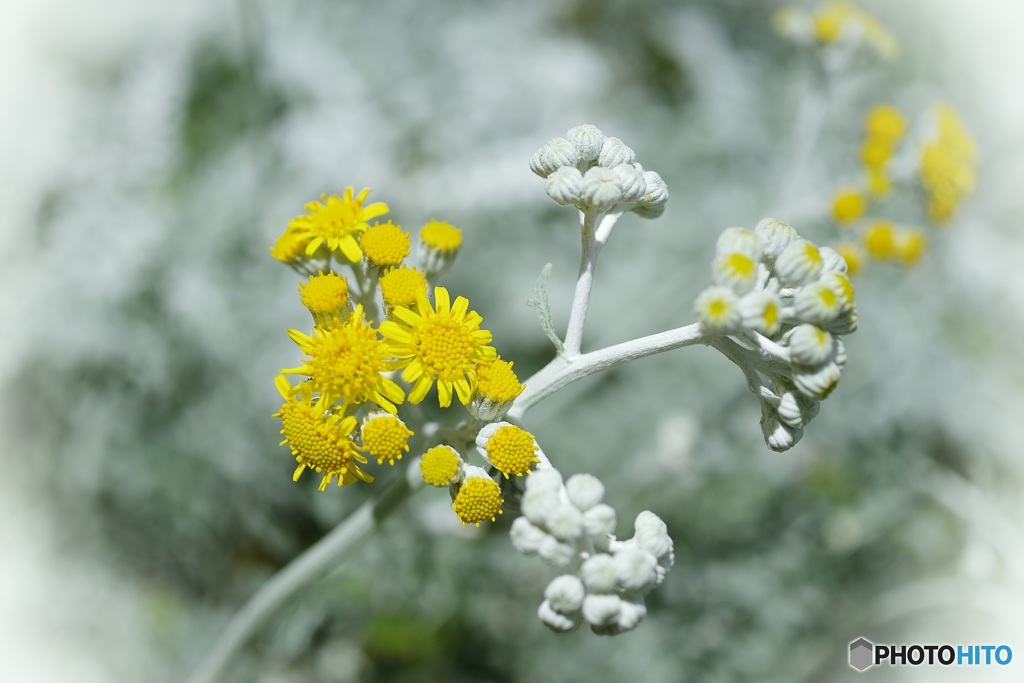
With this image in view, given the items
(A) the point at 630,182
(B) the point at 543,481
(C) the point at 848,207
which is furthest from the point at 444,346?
(C) the point at 848,207

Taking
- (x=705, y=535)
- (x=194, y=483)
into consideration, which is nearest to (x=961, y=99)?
(x=705, y=535)

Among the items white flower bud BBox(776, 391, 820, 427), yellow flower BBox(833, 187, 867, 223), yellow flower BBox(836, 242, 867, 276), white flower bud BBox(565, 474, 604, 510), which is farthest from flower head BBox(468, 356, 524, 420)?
yellow flower BBox(833, 187, 867, 223)

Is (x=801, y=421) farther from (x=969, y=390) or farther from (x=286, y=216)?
(x=969, y=390)

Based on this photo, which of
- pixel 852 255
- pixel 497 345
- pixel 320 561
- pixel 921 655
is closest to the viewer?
pixel 320 561

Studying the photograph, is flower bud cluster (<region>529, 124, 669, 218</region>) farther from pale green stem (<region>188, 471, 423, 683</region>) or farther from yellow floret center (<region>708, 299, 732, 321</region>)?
pale green stem (<region>188, 471, 423, 683</region>)

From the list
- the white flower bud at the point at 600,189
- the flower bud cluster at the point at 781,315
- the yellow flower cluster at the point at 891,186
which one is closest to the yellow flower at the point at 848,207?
the yellow flower cluster at the point at 891,186

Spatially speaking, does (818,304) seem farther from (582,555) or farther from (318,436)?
(318,436)
